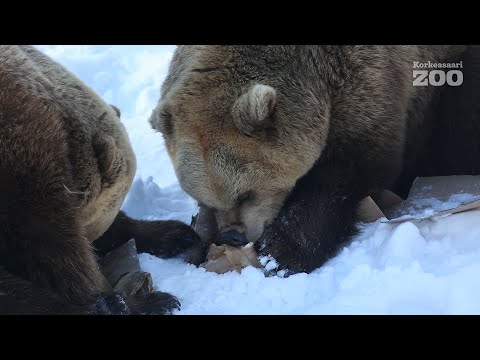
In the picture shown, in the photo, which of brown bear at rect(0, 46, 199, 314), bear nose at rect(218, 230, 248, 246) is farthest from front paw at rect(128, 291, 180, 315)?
bear nose at rect(218, 230, 248, 246)

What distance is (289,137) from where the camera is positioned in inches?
190

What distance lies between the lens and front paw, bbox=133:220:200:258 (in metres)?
5.41

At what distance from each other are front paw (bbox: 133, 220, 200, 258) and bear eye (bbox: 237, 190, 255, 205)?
624 millimetres

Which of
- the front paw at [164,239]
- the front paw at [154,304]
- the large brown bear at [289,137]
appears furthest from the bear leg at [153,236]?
the front paw at [154,304]

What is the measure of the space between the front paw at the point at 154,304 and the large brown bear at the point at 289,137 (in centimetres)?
89

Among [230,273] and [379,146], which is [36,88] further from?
[379,146]

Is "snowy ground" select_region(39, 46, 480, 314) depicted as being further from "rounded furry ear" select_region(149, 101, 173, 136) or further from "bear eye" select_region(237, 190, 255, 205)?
"rounded furry ear" select_region(149, 101, 173, 136)

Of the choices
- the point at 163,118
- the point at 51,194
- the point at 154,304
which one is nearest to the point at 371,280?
the point at 154,304

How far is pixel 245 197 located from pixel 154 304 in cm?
122

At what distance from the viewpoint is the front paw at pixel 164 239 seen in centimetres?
541

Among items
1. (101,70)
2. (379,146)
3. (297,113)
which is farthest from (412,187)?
(101,70)

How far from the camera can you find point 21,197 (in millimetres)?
3848

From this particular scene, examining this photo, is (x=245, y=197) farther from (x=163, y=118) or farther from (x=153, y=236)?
(x=153, y=236)

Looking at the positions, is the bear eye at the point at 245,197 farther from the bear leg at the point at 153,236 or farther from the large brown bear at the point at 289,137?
the bear leg at the point at 153,236
